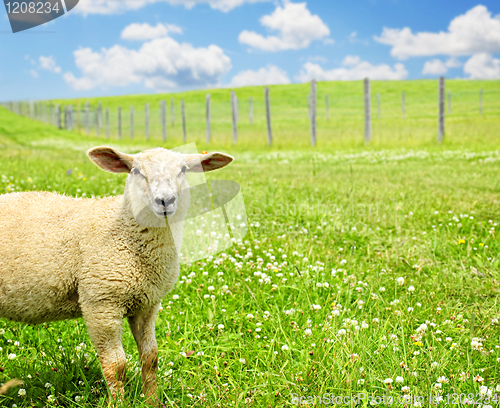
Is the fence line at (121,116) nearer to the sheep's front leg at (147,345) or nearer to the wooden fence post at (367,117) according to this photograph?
the wooden fence post at (367,117)

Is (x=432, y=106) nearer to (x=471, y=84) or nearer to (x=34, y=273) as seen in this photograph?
(x=471, y=84)

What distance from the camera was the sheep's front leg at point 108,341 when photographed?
2645 mm

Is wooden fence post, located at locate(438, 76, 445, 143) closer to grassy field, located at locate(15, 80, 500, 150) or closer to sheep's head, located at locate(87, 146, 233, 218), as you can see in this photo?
grassy field, located at locate(15, 80, 500, 150)

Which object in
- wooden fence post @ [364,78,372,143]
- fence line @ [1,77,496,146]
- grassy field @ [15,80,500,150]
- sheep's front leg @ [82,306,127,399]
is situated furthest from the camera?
grassy field @ [15,80,500,150]

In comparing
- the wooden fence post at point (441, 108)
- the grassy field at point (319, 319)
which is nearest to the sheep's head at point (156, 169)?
the grassy field at point (319, 319)

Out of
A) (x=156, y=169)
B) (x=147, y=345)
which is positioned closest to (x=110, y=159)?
(x=156, y=169)

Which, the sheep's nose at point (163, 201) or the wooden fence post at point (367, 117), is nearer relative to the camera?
the sheep's nose at point (163, 201)

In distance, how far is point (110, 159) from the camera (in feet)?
9.21

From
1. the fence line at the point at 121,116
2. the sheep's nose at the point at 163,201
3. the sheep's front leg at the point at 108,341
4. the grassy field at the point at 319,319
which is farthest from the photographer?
the fence line at the point at 121,116

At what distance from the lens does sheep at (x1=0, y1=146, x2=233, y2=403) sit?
2680 millimetres

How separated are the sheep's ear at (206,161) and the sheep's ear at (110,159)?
383mm

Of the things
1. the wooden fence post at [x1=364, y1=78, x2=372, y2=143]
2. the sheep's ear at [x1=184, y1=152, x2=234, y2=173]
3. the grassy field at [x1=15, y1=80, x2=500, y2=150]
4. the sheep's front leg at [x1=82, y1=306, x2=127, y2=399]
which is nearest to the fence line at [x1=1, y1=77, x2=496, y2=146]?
the wooden fence post at [x1=364, y1=78, x2=372, y2=143]

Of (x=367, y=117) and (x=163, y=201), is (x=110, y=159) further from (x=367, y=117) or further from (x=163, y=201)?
(x=367, y=117)

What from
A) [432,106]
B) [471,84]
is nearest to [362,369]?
[432,106]
